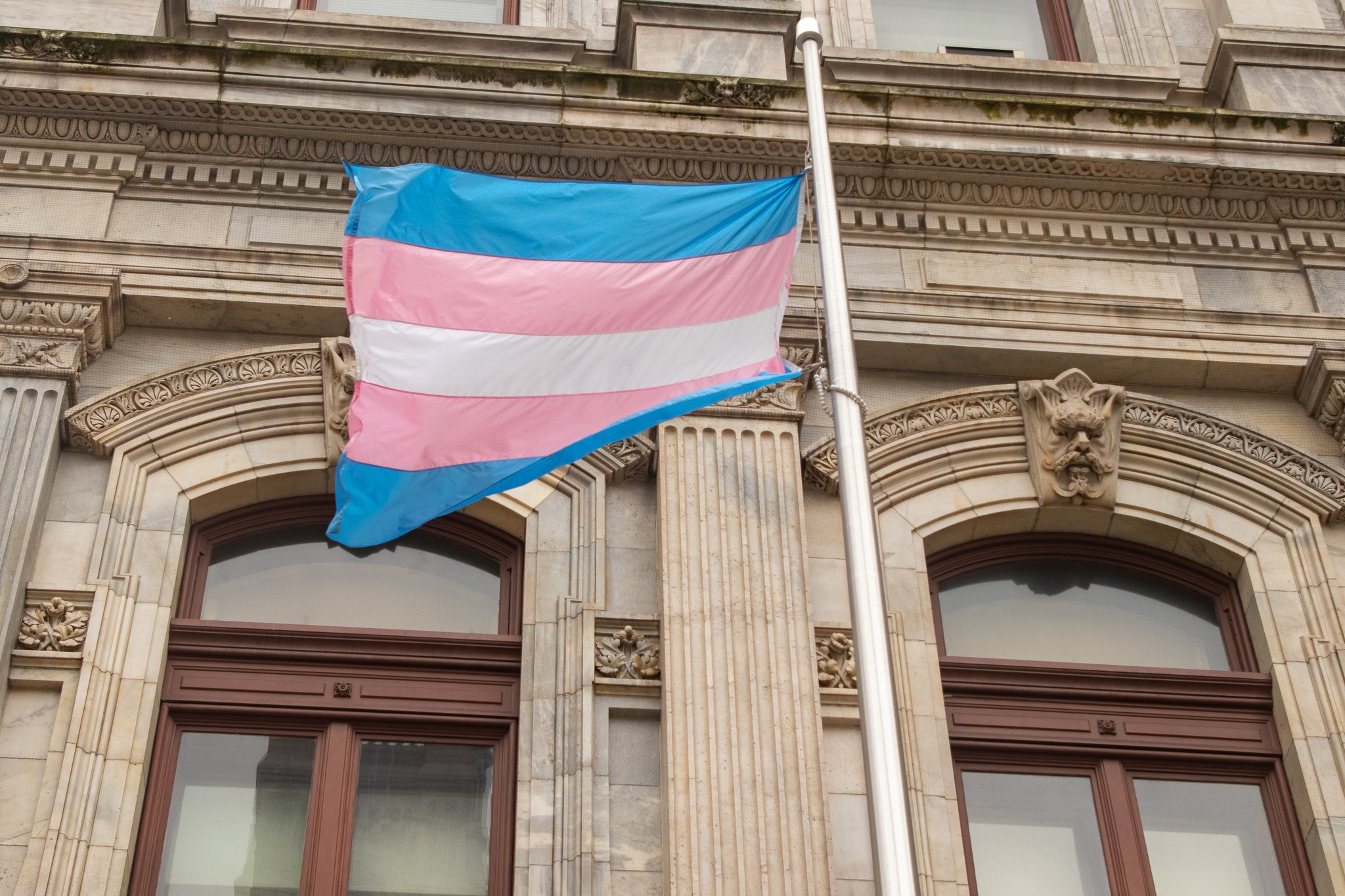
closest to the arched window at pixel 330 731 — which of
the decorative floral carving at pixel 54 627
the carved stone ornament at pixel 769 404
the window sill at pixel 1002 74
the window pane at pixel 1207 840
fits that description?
the decorative floral carving at pixel 54 627

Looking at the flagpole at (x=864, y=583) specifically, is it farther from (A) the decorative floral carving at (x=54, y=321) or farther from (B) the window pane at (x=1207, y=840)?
(A) the decorative floral carving at (x=54, y=321)

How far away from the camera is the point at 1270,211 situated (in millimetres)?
14852

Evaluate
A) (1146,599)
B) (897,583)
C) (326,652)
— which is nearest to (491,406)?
(326,652)

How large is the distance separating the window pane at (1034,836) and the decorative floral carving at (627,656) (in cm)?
223

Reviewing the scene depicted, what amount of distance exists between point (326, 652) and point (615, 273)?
320 cm

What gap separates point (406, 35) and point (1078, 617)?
7.18 meters

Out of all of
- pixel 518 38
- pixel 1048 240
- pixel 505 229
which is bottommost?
pixel 505 229

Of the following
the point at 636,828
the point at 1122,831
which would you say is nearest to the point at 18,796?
the point at 636,828

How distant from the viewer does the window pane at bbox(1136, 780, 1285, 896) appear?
39.1 feet

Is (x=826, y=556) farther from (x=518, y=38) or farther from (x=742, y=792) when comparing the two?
(x=518, y=38)

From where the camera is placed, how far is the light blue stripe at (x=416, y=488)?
34.4 feet

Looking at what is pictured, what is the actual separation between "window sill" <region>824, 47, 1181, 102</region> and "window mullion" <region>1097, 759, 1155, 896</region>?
20.4 feet

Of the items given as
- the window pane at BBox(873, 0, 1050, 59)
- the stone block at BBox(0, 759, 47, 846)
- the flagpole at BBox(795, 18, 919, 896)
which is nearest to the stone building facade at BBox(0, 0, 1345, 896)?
the stone block at BBox(0, 759, 47, 846)

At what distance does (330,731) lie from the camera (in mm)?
11797
